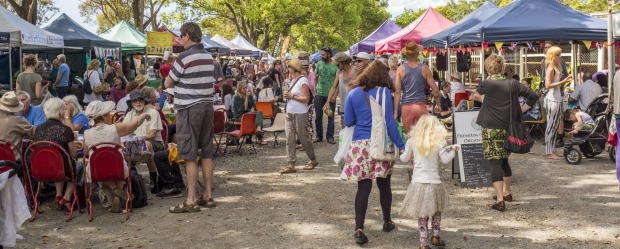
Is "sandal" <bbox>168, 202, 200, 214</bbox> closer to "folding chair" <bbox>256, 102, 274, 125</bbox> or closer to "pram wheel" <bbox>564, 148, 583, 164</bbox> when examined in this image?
"pram wheel" <bbox>564, 148, 583, 164</bbox>

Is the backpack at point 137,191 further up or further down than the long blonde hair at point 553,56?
further down

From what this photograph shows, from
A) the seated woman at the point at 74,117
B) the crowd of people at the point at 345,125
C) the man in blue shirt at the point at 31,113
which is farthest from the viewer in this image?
the seated woman at the point at 74,117

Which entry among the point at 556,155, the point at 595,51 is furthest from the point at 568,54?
the point at 556,155

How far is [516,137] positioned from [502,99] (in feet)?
1.34

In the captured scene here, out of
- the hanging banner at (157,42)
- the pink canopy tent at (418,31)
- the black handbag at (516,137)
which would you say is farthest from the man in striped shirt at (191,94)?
the pink canopy tent at (418,31)

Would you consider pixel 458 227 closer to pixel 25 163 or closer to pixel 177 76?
pixel 177 76

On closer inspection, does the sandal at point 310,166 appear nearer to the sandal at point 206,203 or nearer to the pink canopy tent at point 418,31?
the sandal at point 206,203

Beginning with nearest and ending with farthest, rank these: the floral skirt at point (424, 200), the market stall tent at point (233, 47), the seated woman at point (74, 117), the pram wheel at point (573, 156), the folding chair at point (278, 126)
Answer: the floral skirt at point (424, 200)
the seated woman at point (74, 117)
the pram wheel at point (573, 156)
the folding chair at point (278, 126)
the market stall tent at point (233, 47)

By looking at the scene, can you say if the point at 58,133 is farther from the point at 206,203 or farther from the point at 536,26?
the point at 536,26

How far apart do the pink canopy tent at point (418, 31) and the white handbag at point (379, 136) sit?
15.4 metres

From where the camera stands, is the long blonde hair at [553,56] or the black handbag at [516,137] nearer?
the black handbag at [516,137]

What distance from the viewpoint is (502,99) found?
7.27m

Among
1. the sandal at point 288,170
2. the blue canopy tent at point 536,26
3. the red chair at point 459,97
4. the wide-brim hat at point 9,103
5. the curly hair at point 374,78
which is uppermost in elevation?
the blue canopy tent at point 536,26

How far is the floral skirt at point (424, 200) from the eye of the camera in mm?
5543
